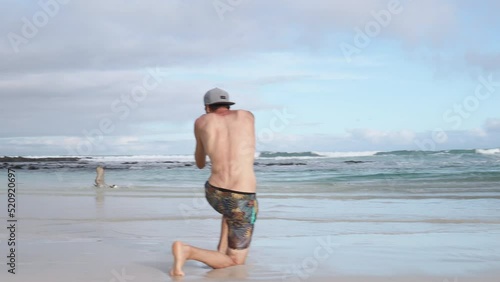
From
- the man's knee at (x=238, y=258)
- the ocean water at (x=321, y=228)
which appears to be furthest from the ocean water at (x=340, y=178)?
the man's knee at (x=238, y=258)

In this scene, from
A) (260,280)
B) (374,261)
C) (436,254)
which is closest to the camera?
(260,280)

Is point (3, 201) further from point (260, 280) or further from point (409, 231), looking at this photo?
point (260, 280)

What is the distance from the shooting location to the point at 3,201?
14.1 meters

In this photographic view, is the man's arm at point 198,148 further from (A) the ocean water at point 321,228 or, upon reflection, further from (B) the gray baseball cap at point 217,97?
(A) the ocean water at point 321,228

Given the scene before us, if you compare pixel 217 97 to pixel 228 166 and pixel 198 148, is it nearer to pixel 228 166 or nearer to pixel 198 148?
pixel 198 148

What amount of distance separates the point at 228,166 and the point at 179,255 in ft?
2.82

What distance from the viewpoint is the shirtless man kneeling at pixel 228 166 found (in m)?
5.64

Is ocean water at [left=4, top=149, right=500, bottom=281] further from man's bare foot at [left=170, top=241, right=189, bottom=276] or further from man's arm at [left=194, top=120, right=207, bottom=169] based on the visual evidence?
man's arm at [left=194, top=120, right=207, bottom=169]

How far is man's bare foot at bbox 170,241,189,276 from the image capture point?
211 inches

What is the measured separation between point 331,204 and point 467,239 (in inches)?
217

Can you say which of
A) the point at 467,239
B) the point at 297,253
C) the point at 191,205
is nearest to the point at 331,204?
the point at 191,205

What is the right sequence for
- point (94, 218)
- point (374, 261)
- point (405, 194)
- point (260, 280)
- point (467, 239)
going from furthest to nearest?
point (405, 194)
point (94, 218)
point (467, 239)
point (374, 261)
point (260, 280)

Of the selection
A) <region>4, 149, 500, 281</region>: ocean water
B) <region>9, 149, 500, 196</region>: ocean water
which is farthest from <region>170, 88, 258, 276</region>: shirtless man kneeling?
<region>9, 149, 500, 196</region>: ocean water

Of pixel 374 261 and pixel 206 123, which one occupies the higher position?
pixel 206 123
